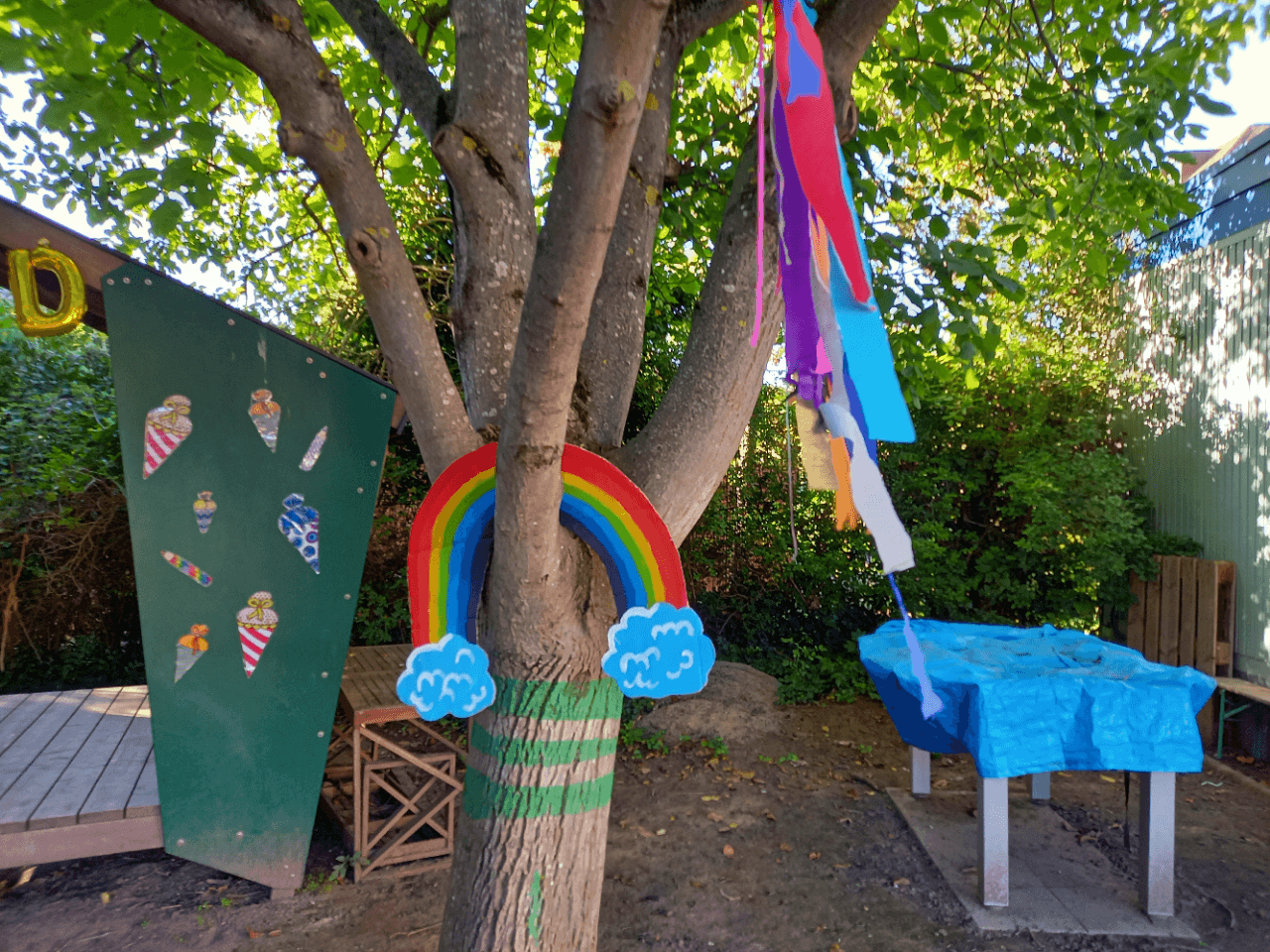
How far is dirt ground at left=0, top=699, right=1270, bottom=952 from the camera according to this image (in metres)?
3.17

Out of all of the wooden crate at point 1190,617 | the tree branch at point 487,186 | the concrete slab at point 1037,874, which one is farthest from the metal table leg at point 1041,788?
the tree branch at point 487,186

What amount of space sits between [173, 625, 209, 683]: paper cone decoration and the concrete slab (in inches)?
Answer: 136

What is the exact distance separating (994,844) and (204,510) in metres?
3.69

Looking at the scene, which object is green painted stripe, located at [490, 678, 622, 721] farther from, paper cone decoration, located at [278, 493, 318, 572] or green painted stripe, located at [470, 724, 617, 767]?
paper cone decoration, located at [278, 493, 318, 572]

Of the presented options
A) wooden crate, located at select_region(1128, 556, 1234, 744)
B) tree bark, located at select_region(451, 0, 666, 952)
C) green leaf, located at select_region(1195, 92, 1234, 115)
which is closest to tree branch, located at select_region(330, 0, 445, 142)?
tree bark, located at select_region(451, 0, 666, 952)

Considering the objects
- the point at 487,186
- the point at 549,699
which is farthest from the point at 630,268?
the point at 549,699

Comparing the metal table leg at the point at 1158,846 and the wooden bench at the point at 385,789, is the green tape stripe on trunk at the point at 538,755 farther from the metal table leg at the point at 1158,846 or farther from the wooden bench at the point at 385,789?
the metal table leg at the point at 1158,846

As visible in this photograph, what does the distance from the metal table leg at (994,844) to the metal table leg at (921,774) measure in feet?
4.05

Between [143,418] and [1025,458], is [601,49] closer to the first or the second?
[143,418]

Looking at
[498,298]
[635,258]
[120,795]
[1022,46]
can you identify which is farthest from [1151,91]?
[120,795]

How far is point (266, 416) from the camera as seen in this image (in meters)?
3.24

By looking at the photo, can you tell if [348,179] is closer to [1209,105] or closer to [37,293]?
[37,293]

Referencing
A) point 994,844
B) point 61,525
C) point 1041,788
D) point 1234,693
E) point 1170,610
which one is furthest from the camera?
point 1170,610

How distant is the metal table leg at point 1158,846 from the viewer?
3320 mm
